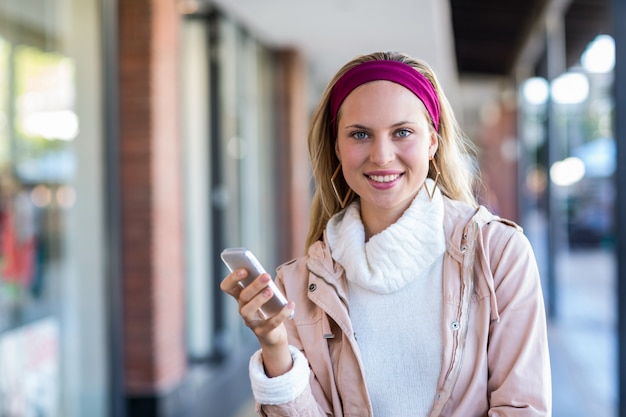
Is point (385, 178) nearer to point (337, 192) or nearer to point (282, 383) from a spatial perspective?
point (337, 192)

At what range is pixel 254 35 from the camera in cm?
845

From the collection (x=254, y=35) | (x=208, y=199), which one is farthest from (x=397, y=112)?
(x=254, y=35)

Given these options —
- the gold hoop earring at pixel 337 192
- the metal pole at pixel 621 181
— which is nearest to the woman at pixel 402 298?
the gold hoop earring at pixel 337 192

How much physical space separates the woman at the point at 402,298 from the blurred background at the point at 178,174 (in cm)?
62

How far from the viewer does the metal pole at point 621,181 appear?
4.33 metres

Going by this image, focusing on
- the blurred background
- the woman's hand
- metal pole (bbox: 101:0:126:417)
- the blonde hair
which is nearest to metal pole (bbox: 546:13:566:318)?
the blurred background

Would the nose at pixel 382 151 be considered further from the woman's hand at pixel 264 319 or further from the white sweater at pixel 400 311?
the woman's hand at pixel 264 319

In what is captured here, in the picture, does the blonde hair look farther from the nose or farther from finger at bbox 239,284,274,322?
finger at bbox 239,284,274,322

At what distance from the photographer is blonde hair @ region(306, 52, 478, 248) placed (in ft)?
5.43

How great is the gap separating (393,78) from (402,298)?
1.47 feet

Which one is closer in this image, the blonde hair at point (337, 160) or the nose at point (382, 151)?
the nose at point (382, 151)

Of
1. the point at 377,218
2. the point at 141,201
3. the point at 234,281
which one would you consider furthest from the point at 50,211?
the point at 234,281

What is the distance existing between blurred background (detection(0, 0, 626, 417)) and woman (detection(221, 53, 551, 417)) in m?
0.62

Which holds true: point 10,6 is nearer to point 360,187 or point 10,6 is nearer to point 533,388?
point 360,187
